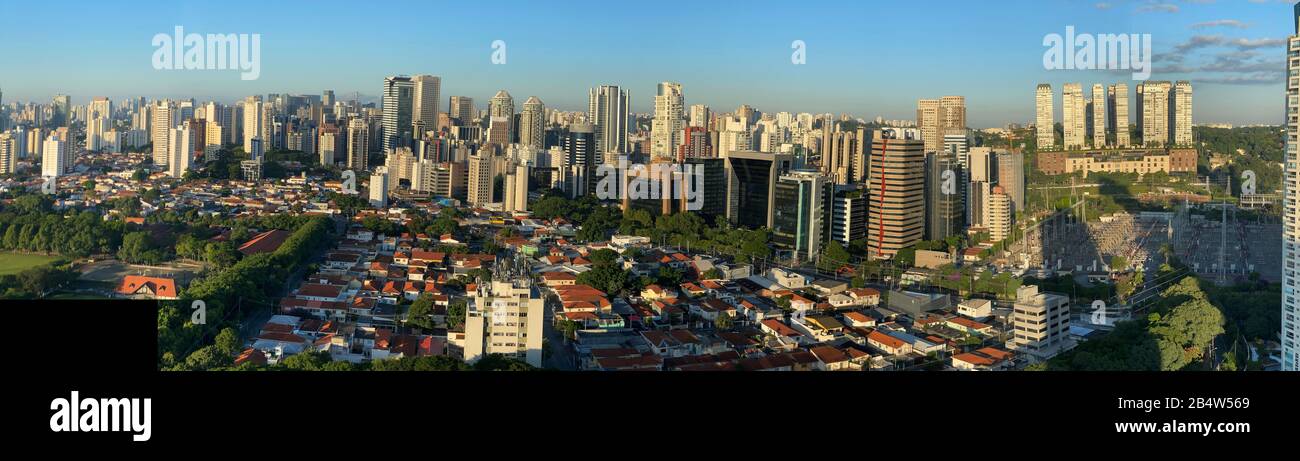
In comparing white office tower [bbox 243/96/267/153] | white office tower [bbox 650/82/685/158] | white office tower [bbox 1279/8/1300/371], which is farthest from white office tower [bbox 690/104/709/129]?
white office tower [bbox 1279/8/1300/371]

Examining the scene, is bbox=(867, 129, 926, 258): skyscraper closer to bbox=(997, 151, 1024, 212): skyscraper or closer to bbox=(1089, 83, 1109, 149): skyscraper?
bbox=(997, 151, 1024, 212): skyscraper

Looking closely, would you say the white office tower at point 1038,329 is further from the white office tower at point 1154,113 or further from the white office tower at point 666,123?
the white office tower at point 666,123

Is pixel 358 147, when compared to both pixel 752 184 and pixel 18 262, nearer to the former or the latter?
pixel 752 184

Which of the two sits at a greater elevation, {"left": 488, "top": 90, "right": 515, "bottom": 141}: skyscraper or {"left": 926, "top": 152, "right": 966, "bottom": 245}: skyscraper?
{"left": 488, "top": 90, "right": 515, "bottom": 141}: skyscraper

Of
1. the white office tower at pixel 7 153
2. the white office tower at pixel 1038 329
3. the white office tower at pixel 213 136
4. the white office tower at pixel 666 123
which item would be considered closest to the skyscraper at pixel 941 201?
the white office tower at pixel 1038 329

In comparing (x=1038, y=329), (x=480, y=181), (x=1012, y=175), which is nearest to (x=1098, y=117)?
(x=1012, y=175)

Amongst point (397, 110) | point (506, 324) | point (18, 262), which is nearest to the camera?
point (506, 324)
